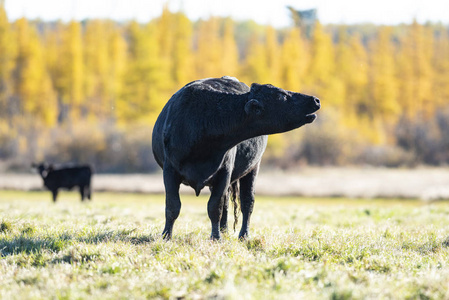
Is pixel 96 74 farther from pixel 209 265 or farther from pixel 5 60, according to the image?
pixel 209 265

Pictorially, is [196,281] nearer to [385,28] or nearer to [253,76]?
[253,76]

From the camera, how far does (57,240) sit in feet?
17.5

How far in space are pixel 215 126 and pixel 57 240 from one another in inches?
87.3

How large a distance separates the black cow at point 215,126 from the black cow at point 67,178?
1229 centimetres

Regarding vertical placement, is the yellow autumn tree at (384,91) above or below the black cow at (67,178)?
above


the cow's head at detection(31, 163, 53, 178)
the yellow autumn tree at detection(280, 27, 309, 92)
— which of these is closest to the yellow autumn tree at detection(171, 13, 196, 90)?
the yellow autumn tree at detection(280, 27, 309, 92)

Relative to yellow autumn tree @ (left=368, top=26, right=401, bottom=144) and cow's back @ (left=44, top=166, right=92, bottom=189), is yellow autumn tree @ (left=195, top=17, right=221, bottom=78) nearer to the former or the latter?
yellow autumn tree @ (left=368, top=26, right=401, bottom=144)

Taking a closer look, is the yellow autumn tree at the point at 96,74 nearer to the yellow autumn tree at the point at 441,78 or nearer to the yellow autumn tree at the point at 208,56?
the yellow autumn tree at the point at 208,56

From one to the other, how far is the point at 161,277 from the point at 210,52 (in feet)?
207

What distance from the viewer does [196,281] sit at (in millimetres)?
3750

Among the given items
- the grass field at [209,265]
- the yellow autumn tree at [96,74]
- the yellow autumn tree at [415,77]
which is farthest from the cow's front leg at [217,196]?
the yellow autumn tree at [415,77]

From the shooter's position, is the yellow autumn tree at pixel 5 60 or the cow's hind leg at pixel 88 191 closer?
the cow's hind leg at pixel 88 191

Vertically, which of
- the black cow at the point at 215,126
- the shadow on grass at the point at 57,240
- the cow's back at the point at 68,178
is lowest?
the cow's back at the point at 68,178

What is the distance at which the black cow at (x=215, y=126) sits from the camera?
5.22 meters
